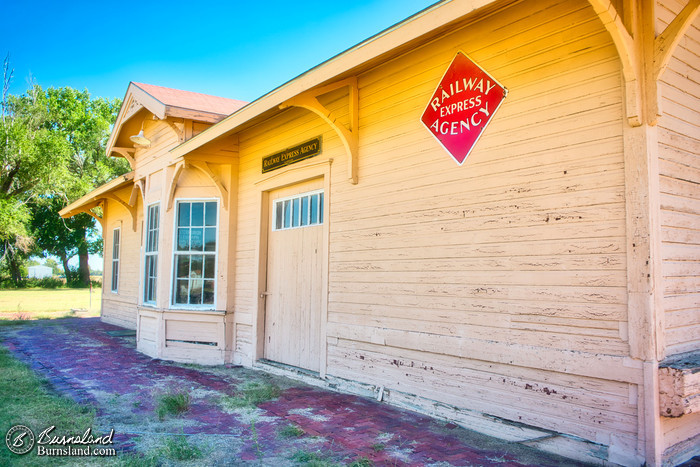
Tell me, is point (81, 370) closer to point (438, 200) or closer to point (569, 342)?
point (438, 200)

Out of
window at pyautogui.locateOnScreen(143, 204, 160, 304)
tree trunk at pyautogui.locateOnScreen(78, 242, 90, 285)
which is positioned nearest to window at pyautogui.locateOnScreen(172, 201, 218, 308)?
window at pyautogui.locateOnScreen(143, 204, 160, 304)

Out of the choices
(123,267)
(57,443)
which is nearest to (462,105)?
(57,443)

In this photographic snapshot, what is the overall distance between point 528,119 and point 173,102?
257 inches

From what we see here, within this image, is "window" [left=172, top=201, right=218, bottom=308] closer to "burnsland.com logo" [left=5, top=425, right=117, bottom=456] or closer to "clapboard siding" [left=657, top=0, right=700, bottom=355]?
"burnsland.com logo" [left=5, top=425, right=117, bottom=456]

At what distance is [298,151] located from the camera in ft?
21.9

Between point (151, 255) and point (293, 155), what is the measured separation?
4.14 m

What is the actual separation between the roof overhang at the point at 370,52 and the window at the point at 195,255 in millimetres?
1890

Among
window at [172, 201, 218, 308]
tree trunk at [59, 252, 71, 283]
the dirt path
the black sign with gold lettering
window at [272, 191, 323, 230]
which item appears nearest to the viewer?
the dirt path

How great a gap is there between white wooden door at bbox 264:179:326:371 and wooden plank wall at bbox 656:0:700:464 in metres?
3.85

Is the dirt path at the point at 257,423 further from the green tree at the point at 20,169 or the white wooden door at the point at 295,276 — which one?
the green tree at the point at 20,169

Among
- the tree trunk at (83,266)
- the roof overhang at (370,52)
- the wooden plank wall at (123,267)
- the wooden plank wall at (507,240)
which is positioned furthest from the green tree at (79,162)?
the wooden plank wall at (507,240)

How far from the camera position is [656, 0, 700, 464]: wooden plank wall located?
11.1 ft

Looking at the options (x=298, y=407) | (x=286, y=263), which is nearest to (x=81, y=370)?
(x=286, y=263)

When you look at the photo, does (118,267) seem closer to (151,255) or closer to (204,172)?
(151,255)
